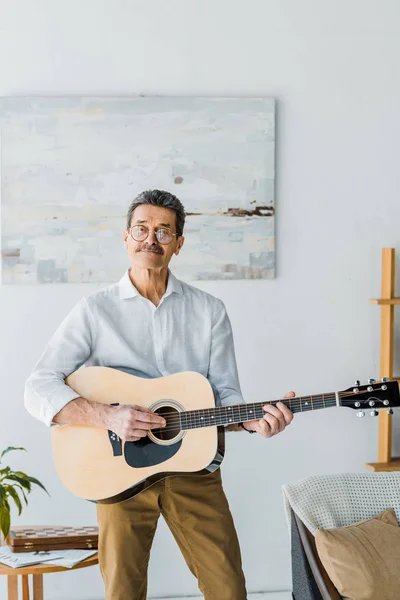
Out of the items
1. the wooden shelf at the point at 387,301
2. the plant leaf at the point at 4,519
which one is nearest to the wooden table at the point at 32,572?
the plant leaf at the point at 4,519

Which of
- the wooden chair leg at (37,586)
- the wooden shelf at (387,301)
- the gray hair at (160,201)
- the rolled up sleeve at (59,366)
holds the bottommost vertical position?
the wooden chair leg at (37,586)

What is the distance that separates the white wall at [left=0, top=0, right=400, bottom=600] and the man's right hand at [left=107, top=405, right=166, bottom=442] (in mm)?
972

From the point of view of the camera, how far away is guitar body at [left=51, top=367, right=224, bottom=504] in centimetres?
223

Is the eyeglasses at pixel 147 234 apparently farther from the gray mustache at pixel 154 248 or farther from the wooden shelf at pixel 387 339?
the wooden shelf at pixel 387 339

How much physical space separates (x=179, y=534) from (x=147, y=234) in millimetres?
895

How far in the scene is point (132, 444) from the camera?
2234mm

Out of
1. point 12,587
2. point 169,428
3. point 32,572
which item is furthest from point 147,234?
point 12,587

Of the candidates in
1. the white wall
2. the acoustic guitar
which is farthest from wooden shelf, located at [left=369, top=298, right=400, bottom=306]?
the acoustic guitar

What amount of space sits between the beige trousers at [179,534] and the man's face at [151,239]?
25.1 inches

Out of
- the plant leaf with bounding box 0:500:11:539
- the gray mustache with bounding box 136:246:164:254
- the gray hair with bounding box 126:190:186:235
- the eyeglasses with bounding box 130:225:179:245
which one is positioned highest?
the gray hair with bounding box 126:190:186:235

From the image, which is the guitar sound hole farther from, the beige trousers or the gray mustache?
the gray mustache

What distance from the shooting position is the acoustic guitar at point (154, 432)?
2.21 meters

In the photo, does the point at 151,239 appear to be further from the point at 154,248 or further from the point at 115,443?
the point at 115,443

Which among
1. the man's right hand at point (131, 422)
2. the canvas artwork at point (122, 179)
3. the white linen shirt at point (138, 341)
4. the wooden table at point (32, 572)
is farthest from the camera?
→ the canvas artwork at point (122, 179)
